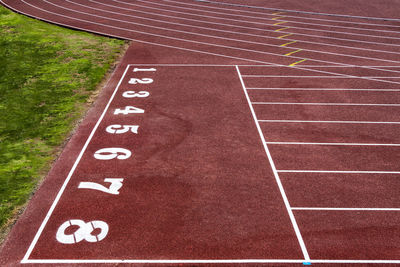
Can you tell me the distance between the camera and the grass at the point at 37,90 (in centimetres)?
772

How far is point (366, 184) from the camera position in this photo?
294 inches

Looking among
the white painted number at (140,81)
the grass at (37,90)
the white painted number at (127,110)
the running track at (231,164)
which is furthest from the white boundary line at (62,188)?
the white painted number at (140,81)

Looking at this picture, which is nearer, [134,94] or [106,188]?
[106,188]

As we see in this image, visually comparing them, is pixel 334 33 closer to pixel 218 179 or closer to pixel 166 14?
pixel 166 14

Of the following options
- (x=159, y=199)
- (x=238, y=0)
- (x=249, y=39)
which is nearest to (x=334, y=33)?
(x=249, y=39)

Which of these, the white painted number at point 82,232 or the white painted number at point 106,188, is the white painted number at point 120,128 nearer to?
the white painted number at point 106,188

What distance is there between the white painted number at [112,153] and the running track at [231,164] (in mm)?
42

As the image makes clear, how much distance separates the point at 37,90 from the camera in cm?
1138

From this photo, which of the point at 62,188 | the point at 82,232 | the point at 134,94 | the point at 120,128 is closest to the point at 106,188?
the point at 62,188

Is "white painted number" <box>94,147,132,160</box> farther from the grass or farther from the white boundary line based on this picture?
the grass

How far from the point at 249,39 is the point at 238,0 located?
7.88m

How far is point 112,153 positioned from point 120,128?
1090 millimetres

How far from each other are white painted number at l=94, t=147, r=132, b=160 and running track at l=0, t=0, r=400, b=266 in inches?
1.7

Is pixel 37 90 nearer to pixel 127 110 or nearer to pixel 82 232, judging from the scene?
pixel 127 110
